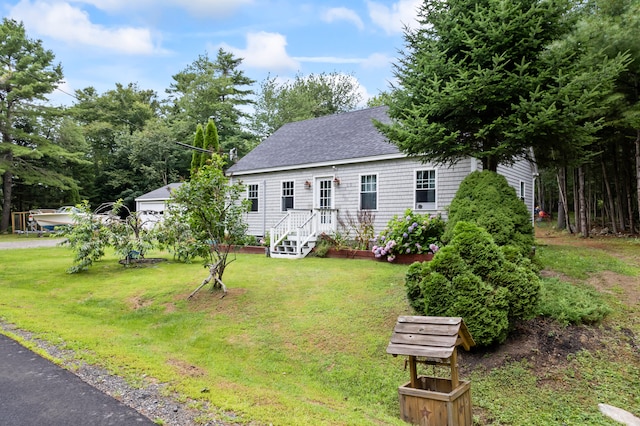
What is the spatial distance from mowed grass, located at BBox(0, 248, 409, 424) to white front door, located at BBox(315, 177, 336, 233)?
10.7 ft

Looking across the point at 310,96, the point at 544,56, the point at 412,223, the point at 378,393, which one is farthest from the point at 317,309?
the point at 310,96

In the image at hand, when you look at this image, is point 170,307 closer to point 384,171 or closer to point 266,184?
point 384,171

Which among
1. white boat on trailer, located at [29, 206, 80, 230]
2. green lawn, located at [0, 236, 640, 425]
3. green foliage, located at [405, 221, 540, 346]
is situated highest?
white boat on trailer, located at [29, 206, 80, 230]

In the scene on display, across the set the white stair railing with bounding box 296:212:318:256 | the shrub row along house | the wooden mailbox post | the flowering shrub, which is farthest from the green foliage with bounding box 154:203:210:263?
the wooden mailbox post

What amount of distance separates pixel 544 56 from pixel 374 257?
593 cm

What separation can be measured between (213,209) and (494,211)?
15.9 feet

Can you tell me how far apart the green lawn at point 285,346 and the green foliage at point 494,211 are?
60.9 inches

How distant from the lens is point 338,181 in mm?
13352

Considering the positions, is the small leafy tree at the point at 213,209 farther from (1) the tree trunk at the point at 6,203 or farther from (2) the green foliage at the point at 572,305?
(1) the tree trunk at the point at 6,203

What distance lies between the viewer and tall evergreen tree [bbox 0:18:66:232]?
23562mm

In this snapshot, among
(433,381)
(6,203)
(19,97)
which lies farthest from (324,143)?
(6,203)

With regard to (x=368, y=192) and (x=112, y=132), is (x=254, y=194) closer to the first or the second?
(x=368, y=192)

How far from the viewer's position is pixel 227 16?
1261 centimetres

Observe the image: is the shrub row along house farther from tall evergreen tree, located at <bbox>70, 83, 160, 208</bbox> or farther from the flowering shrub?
tall evergreen tree, located at <bbox>70, 83, 160, 208</bbox>
